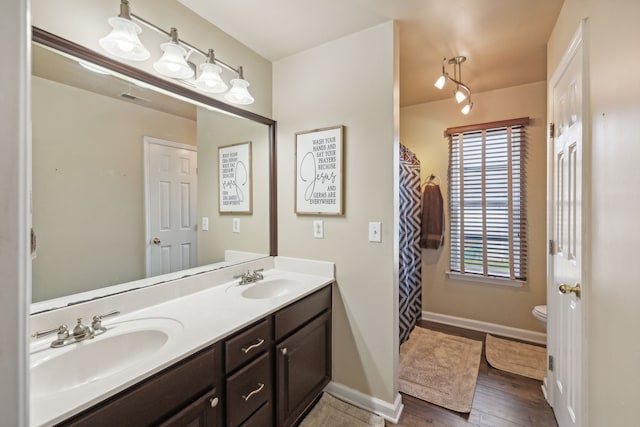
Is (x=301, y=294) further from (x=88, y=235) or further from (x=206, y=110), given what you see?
(x=206, y=110)

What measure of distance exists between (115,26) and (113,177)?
0.65 m

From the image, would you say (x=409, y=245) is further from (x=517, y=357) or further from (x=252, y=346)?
(x=252, y=346)

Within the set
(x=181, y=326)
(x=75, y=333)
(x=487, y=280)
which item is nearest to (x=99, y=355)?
(x=75, y=333)

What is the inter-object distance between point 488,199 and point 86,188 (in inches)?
126

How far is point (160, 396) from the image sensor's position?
3.08ft

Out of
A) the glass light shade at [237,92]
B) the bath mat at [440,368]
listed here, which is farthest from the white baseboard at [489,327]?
the glass light shade at [237,92]

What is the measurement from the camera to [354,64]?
73.0 inches

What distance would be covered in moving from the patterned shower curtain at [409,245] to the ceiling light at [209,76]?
1657 millimetres

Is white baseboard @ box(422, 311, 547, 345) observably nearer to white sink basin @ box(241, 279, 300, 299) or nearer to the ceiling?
white sink basin @ box(241, 279, 300, 299)

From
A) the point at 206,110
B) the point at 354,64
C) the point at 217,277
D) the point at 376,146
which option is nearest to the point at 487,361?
the point at 376,146

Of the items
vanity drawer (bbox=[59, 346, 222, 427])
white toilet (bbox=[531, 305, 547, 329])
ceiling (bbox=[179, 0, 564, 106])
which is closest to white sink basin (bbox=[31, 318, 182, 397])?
vanity drawer (bbox=[59, 346, 222, 427])

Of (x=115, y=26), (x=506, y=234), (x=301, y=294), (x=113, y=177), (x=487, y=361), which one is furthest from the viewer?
(x=506, y=234)

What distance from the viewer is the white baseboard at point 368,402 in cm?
177

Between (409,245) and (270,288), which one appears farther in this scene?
(409,245)
